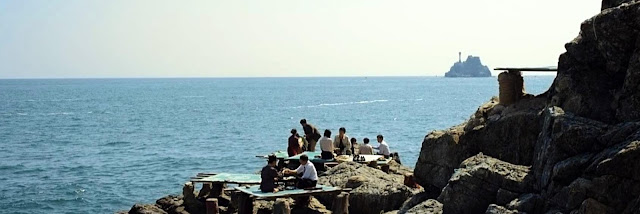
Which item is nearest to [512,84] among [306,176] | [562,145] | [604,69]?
[604,69]

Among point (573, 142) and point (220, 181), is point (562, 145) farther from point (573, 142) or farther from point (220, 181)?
point (220, 181)

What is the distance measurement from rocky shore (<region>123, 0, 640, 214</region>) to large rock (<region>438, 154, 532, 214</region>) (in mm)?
21

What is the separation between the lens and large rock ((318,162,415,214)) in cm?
2208

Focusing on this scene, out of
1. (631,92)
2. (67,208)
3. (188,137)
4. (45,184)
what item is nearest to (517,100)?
(631,92)

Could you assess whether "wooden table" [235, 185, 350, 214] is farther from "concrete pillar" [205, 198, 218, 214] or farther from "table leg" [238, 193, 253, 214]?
"concrete pillar" [205, 198, 218, 214]

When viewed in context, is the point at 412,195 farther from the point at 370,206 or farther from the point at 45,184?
the point at 45,184

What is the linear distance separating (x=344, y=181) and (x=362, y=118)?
77.9m

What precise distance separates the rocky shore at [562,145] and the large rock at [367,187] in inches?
8.4

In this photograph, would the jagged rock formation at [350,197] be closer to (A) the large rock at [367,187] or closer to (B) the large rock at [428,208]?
(A) the large rock at [367,187]

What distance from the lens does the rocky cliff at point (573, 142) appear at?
14359 millimetres

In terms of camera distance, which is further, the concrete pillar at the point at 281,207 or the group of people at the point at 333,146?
the group of people at the point at 333,146

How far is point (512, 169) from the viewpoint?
17.4 meters

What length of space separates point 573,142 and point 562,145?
222 millimetres

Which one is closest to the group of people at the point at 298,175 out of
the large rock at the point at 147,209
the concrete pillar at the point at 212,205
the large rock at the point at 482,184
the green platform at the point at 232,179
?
the concrete pillar at the point at 212,205
